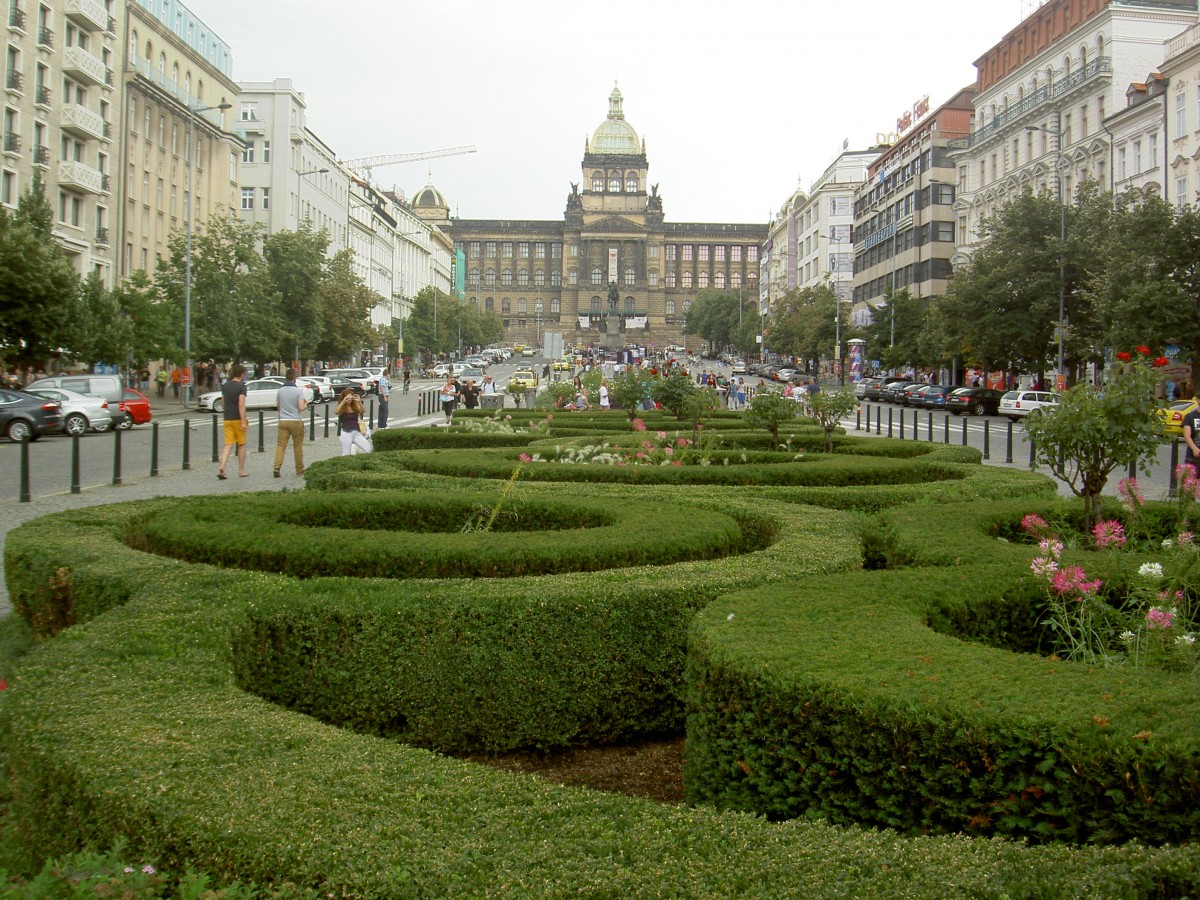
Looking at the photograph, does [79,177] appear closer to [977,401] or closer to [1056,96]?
[977,401]

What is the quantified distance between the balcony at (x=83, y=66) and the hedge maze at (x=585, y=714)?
1777 inches

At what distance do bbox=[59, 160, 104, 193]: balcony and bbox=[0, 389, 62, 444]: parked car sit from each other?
19178 millimetres

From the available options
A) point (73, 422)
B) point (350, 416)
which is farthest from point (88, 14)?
point (350, 416)

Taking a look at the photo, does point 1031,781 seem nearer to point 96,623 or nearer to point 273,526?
A: point 96,623

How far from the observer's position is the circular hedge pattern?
23.7ft

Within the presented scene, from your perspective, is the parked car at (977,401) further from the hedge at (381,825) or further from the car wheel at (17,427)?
the hedge at (381,825)

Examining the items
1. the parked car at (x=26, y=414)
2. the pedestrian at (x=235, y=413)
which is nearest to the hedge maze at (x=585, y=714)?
the pedestrian at (x=235, y=413)

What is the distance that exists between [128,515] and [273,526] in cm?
149

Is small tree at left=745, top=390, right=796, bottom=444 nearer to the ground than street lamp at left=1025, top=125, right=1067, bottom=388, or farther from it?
nearer to the ground

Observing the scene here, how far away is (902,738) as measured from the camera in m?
3.88

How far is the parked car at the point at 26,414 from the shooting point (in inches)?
1171

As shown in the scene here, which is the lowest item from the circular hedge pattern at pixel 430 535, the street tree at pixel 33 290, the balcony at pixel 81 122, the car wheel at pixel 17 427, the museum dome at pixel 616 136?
the circular hedge pattern at pixel 430 535

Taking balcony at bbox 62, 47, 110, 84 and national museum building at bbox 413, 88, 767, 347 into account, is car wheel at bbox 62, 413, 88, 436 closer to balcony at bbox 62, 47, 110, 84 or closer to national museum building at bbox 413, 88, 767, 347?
balcony at bbox 62, 47, 110, 84

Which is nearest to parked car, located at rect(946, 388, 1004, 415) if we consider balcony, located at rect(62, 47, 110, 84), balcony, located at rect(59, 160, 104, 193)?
balcony, located at rect(59, 160, 104, 193)
